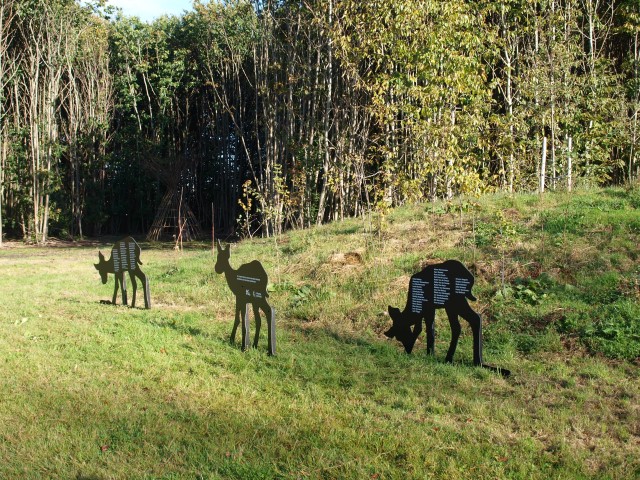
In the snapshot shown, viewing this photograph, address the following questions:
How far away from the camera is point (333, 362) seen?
5.52 m

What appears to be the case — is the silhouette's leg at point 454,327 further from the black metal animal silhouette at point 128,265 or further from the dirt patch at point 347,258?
the black metal animal silhouette at point 128,265

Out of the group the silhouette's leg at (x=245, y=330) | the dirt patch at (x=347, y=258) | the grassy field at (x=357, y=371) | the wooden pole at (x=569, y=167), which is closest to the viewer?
the grassy field at (x=357, y=371)

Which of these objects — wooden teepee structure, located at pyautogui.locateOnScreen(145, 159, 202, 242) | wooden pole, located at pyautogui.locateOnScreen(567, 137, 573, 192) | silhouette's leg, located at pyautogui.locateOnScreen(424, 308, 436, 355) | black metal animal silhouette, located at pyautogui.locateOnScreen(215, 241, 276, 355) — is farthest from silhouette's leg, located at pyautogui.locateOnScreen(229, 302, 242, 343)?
wooden teepee structure, located at pyautogui.locateOnScreen(145, 159, 202, 242)

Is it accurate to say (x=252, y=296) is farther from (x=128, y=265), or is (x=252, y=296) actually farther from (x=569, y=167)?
(x=569, y=167)

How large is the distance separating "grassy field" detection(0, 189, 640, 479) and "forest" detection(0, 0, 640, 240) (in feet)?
4.36

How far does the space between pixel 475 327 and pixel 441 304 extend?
37cm

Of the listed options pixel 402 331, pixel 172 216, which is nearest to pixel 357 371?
pixel 402 331

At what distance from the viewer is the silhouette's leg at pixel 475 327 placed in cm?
517

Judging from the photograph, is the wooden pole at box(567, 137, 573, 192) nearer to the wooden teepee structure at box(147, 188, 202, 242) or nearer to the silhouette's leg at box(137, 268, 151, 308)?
the silhouette's leg at box(137, 268, 151, 308)

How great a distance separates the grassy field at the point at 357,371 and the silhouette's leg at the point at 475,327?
137mm

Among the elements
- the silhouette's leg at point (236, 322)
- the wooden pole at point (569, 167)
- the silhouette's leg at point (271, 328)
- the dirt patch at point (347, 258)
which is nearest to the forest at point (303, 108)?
the wooden pole at point (569, 167)

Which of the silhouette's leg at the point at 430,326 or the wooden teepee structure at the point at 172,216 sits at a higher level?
the wooden teepee structure at the point at 172,216

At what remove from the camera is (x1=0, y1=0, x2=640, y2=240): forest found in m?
9.34

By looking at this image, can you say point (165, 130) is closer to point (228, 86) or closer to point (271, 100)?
point (228, 86)
